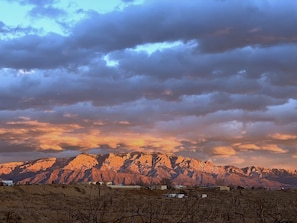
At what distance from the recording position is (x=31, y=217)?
87.9 feet

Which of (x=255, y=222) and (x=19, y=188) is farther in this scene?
(x=19, y=188)

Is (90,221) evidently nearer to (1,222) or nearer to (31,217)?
(1,222)

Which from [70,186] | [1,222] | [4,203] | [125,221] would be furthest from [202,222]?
[70,186]

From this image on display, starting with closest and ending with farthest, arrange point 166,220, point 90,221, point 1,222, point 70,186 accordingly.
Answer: point 90,221 → point 1,222 → point 166,220 → point 70,186

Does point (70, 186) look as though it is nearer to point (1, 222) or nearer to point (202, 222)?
point (1, 222)

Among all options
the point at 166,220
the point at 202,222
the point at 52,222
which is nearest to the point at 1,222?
the point at 52,222

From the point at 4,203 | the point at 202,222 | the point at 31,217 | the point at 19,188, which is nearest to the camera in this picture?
the point at 202,222

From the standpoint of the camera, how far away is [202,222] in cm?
1736

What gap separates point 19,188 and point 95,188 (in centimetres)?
1241

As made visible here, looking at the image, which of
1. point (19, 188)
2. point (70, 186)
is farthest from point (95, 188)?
point (19, 188)

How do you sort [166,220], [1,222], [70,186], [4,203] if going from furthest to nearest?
[70,186] < [4,203] < [166,220] < [1,222]

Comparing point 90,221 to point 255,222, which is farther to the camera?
point 255,222

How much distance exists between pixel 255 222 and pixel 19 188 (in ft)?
157

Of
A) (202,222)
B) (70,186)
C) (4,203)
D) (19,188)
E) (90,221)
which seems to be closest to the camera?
(90,221)
